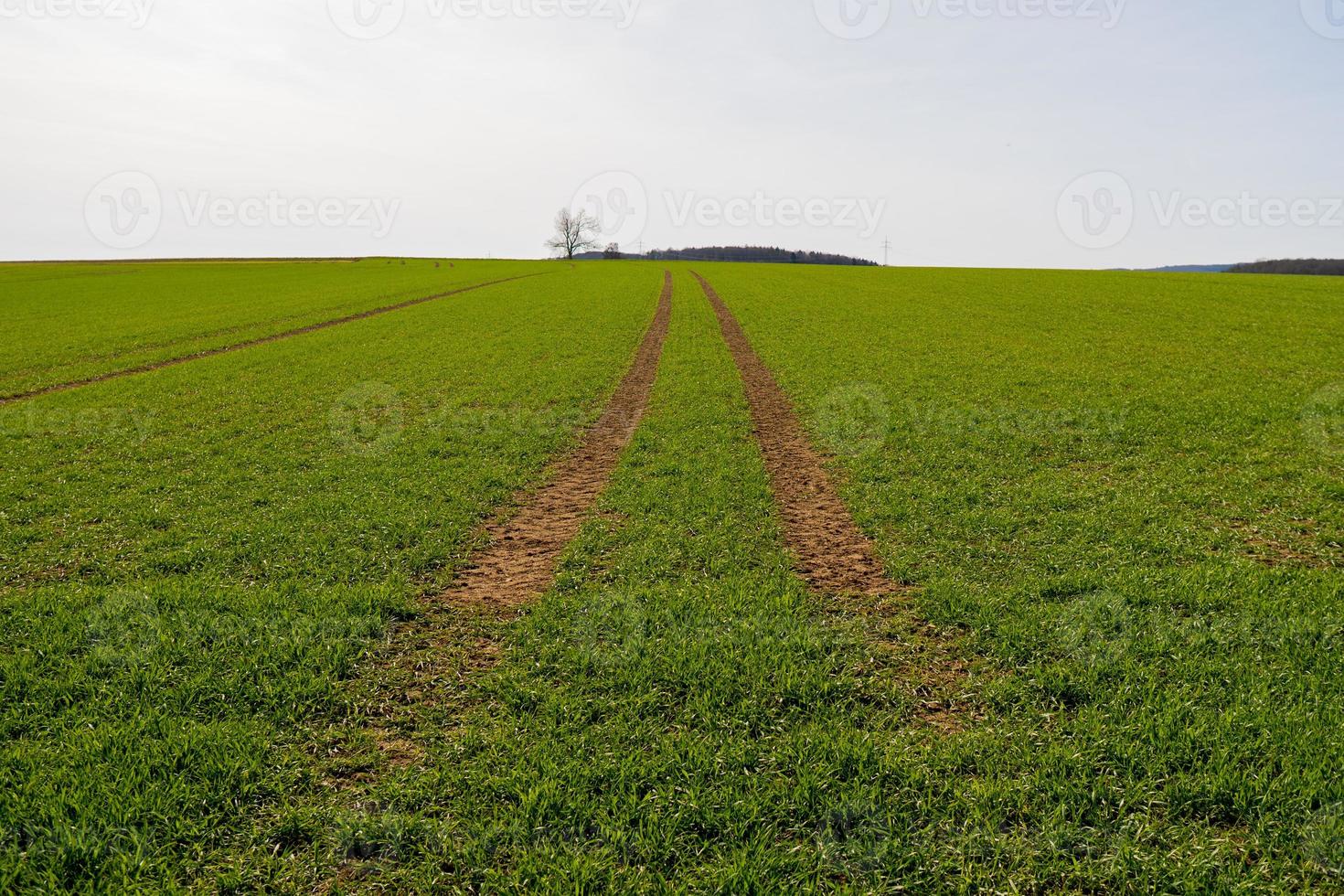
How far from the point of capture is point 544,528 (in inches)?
404

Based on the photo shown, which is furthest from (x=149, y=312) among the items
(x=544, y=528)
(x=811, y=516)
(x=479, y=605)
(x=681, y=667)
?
(x=681, y=667)

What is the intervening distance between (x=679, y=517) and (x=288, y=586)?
558 centimetres

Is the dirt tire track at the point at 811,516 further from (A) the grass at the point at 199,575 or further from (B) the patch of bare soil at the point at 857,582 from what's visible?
(A) the grass at the point at 199,575

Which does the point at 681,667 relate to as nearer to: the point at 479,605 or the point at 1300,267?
the point at 479,605

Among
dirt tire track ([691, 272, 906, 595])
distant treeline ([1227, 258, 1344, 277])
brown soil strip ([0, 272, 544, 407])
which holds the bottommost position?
dirt tire track ([691, 272, 906, 595])

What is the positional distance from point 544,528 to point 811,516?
4.48 meters

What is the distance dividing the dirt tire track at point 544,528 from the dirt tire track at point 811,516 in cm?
344

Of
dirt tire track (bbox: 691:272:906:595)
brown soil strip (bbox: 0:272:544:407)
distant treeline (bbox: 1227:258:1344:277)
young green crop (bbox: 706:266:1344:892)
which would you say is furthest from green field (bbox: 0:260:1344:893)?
distant treeline (bbox: 1227:258:1344:277)

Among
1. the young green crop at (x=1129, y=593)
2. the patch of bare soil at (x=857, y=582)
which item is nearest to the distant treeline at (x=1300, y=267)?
the young green crop at (x=1129, y=593)

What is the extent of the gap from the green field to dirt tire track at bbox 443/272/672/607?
397mm

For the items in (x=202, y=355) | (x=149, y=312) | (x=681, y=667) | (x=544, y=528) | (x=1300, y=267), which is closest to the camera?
(x=681, y=667)

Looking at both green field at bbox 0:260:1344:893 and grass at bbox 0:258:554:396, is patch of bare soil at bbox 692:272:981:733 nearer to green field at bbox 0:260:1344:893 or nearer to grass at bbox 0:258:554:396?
green field at bbox 0:260:1344:893

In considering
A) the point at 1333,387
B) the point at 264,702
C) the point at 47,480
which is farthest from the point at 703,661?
the point at 1333,387

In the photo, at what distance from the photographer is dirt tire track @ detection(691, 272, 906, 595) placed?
27.5 ft
